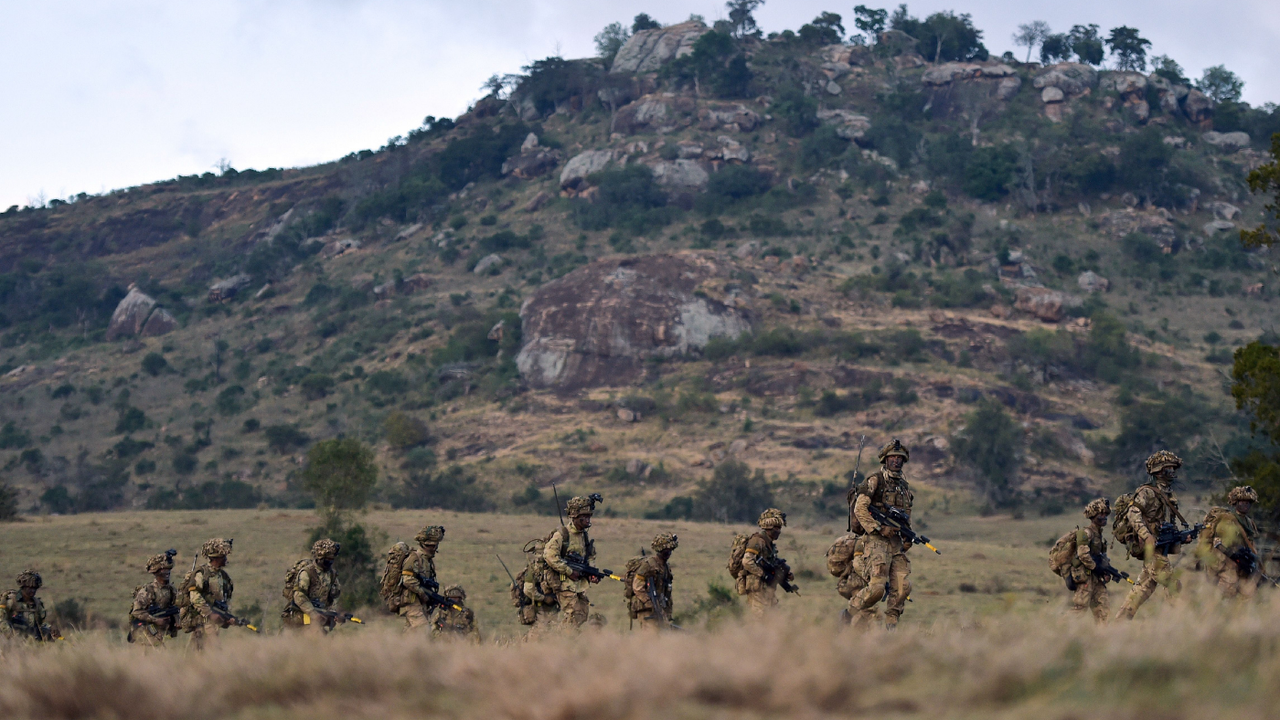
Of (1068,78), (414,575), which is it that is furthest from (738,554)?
(1068,78)

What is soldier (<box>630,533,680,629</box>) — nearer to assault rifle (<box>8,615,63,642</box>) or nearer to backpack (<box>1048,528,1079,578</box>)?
backpack (<box>1048,528,1079,578</box>)

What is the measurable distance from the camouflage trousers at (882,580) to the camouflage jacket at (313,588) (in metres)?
4.92

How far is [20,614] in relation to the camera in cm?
1112

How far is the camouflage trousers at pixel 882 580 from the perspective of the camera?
909 cm

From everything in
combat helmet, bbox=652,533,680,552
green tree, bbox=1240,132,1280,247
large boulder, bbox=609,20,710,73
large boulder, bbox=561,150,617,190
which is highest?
large boulder, bbox=609,20,710,73

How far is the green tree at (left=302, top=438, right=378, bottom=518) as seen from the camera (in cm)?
2850

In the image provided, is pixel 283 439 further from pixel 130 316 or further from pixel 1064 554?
pixel 1064 554

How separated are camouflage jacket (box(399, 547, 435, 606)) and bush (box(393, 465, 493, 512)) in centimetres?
2860

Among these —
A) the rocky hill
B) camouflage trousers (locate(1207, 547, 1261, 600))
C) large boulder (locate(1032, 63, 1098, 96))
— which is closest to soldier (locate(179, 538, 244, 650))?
camouflage trousers (locate(1207, 547, 1261, 600))

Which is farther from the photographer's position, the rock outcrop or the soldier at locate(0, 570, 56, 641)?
the rock outcrop

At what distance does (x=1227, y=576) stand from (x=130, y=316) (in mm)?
71703

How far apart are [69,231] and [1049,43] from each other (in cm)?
8576

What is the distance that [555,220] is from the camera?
71.6 m

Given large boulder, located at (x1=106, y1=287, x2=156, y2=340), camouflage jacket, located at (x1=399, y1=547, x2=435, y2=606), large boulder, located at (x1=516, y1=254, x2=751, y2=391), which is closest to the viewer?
camouflage jacket, located at (x1=399, y1=547, x2=435, y2=606)
